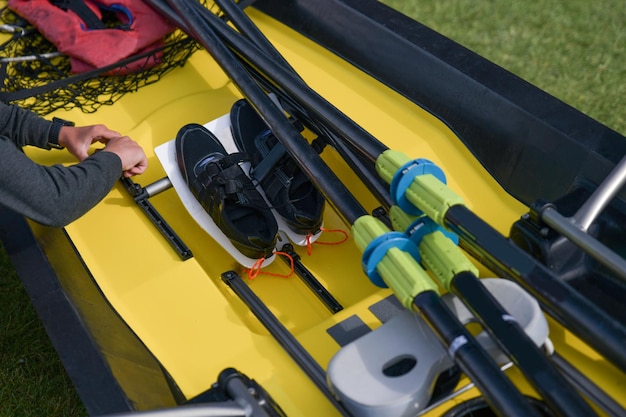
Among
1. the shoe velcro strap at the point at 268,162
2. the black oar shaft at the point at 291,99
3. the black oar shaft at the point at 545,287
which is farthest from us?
the shoe velcro strap at the point at 268,162

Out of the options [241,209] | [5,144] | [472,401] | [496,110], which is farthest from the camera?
[496,110]

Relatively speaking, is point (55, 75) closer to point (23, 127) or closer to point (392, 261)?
point (23, 127)

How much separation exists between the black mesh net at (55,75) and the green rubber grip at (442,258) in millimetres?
1174

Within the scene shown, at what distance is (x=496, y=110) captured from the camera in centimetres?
189

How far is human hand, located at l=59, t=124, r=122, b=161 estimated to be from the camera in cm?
192

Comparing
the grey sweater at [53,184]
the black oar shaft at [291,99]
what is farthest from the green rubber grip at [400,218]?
the grey sweater at [53,184]

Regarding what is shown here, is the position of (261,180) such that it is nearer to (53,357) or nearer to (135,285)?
(135,285)

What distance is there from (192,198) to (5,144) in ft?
1.46

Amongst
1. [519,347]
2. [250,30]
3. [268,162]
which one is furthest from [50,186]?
[519,347]

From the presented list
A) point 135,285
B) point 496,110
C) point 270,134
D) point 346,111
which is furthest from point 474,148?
point 135,285

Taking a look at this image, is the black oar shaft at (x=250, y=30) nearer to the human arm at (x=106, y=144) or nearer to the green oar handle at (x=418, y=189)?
the human arm at (x=106, y=144)

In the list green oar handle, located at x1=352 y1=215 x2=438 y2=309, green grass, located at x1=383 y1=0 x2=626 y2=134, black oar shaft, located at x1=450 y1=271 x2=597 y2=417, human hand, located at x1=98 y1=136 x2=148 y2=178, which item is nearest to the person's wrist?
human hand, located at x1=98 y1=136 x2=148 y2=178

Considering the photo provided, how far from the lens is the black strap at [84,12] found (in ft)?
7.71

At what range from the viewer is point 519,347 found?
47.6 inches
